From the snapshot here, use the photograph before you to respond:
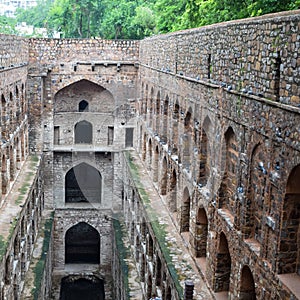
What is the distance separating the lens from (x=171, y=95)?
16766 millimetres

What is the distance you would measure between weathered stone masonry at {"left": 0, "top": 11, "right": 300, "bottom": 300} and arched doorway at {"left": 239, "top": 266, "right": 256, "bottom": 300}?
0.02m

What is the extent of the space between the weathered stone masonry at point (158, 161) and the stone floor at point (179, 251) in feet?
0.16

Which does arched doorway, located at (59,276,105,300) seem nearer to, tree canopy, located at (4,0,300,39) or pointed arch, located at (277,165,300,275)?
tree canopy, located at (4,0,300,39)

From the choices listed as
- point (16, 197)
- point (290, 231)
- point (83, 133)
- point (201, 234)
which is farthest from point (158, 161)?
point (290, 231)

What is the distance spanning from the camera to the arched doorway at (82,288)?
2383cm

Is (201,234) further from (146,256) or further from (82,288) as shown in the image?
(82,288)

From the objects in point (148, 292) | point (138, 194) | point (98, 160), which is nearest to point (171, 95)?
point (138, 194)

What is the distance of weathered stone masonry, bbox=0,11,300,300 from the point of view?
8648mm

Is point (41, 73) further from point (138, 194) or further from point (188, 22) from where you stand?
point (138, 194)

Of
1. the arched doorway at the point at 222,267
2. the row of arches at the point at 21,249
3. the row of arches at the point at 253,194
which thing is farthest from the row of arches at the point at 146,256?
the row of arches at the point at 21,249

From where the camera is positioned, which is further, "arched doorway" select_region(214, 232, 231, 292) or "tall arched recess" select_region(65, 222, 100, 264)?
"tall arched recess" select_region(65, 222, 100, 264)

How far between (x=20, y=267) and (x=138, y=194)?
4.52 metres

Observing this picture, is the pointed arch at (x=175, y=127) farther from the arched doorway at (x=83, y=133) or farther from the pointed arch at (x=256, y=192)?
the arched doorway at (x=83, y=133)

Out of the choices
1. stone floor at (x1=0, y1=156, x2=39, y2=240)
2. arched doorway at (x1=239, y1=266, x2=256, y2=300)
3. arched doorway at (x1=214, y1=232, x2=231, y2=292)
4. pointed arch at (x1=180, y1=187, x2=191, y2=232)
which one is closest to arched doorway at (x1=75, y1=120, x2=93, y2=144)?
stone floor at (x1=0, y1=156, x2=39, y2=240)
